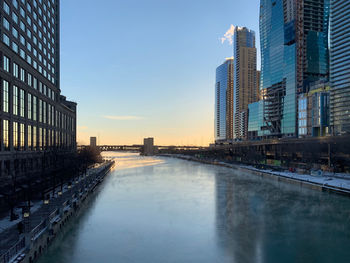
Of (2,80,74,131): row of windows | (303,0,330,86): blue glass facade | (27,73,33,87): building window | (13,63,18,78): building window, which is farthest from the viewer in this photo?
(303,0,330,86): blue glass facade

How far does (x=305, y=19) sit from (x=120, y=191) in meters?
177

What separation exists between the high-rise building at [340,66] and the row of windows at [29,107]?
459ft

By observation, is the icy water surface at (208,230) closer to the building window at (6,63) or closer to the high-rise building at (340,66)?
the building window at (6,63)

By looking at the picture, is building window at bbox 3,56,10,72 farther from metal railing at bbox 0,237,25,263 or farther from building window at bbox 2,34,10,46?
metal railing at bbox 0,237,25,263

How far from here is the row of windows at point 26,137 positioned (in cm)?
4531

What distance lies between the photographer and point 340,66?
480 feet

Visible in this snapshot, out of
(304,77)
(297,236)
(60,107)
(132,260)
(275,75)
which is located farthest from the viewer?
(275,75)

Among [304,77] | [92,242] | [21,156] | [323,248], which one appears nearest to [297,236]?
[323,248]

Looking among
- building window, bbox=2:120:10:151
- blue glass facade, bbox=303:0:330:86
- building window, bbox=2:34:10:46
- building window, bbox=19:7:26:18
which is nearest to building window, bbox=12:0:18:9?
building window, bbox=19:7:26:18

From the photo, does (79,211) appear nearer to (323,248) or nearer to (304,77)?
(323,248)

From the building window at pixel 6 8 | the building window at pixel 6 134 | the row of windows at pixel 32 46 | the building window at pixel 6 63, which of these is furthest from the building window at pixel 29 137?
the building window at pixel 6 8

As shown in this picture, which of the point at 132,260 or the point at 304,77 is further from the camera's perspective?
the point at 304,77

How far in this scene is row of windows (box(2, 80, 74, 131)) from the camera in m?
45.5

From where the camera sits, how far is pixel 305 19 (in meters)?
177
